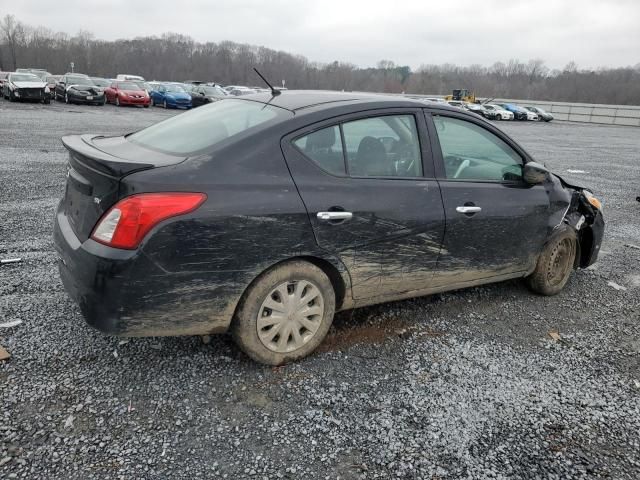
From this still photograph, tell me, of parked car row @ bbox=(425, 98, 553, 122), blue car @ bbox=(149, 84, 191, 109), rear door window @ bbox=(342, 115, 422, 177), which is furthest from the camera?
parked car row @ bbox=(425, 98, 553, 122)

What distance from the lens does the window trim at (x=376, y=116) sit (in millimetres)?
2994

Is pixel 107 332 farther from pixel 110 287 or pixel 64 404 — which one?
pixel 64 404

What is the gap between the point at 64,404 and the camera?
262 cm

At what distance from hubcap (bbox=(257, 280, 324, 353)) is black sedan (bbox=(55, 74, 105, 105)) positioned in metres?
28.2

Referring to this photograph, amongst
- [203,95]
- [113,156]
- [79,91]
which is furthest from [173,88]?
[113,156]

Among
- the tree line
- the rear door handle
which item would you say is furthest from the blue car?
the tree line

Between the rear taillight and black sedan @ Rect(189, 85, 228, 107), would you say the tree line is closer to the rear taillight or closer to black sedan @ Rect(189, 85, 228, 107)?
black sedan @ Rect(189, 85, 228, 107)

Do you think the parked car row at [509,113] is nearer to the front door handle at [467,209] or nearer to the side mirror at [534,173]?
the side mirror at [534,173]

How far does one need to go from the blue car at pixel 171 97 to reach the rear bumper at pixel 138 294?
96.3ft

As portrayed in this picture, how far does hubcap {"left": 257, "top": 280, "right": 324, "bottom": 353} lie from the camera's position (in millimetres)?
2947

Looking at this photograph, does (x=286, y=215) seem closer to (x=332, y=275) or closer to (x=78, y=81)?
(x=332, y=275)

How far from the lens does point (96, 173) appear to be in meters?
2.71

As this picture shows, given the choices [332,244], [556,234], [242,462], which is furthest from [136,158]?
[556,234]

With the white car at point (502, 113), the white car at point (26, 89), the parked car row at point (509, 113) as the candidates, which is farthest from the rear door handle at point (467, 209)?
the white car at point (502, 113)
